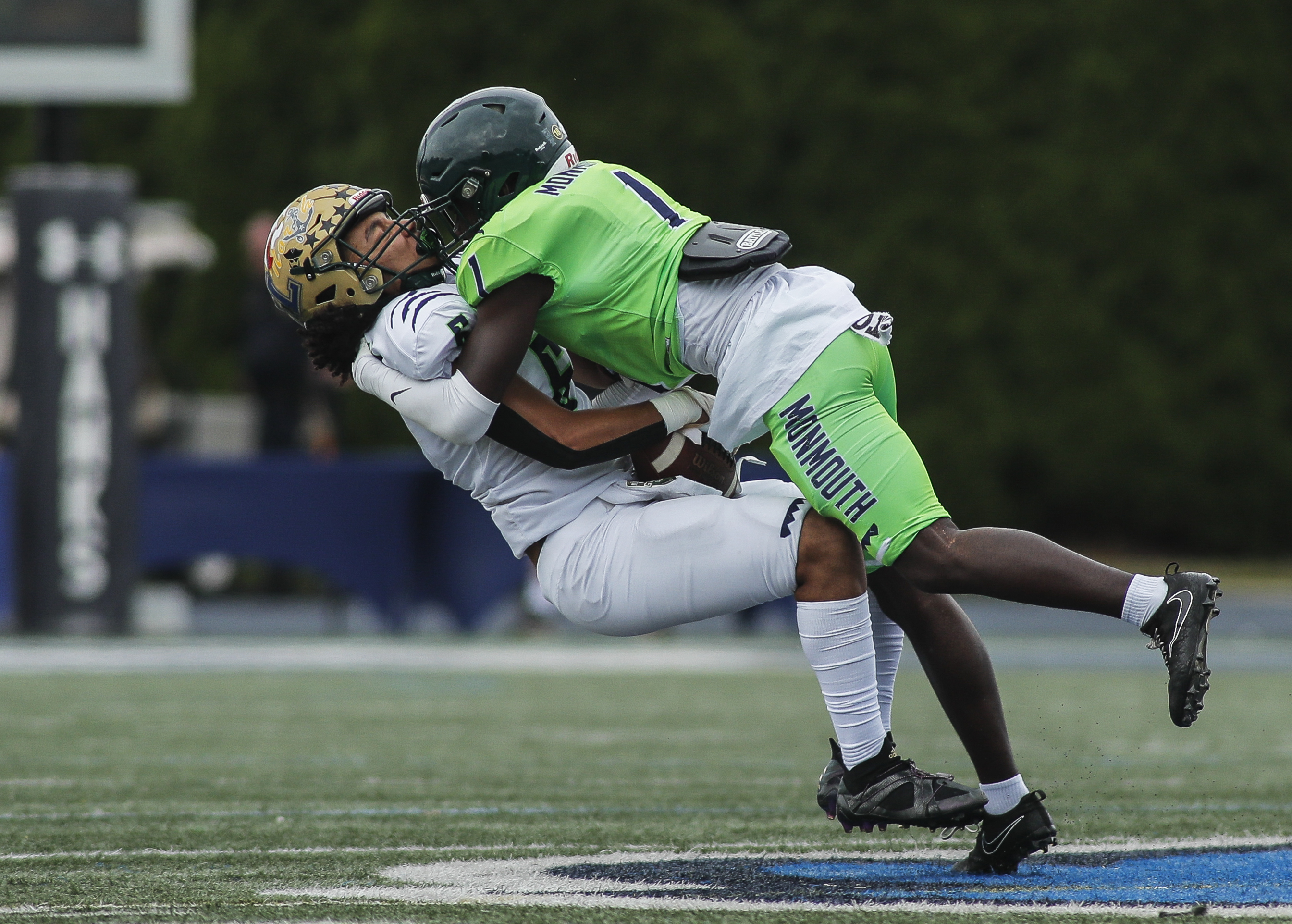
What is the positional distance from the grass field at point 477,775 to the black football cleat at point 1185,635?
41cm

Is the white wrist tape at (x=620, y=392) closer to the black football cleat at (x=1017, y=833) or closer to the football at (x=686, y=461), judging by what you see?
the football at (x=686, y=461)

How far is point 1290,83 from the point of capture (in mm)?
14203

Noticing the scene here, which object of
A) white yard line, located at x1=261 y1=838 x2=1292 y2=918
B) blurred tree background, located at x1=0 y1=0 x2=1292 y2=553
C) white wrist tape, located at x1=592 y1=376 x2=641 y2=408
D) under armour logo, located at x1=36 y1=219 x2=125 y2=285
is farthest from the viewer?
blurred tree background, located at x1=0 y1=0 x2=1292 y2=553

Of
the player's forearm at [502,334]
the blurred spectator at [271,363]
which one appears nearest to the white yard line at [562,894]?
the player's forearm at [502,334]

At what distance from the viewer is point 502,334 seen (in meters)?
3.29

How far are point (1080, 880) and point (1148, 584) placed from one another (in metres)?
0.56

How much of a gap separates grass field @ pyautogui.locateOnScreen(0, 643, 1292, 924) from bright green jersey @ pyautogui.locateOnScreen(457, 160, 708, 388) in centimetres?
101

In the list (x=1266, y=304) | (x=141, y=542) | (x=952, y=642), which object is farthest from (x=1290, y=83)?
(x=952, y=642)

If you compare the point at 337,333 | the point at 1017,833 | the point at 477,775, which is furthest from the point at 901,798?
the point at 477,775

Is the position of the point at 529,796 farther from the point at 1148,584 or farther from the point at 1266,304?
the point at 1266,304

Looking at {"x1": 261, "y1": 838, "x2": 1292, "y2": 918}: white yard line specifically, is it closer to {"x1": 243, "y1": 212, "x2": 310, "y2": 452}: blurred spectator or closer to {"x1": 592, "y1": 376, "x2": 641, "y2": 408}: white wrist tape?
{"x1": 592, "y1": 376, "x2": 641, "y2": 408}: white wrist tape

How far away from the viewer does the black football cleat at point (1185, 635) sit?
3020 mm

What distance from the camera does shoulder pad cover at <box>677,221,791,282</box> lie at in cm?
333

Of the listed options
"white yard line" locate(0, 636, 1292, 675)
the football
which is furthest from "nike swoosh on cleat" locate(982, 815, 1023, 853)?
"white yard line" locate(0, 636, 1292, 675)
